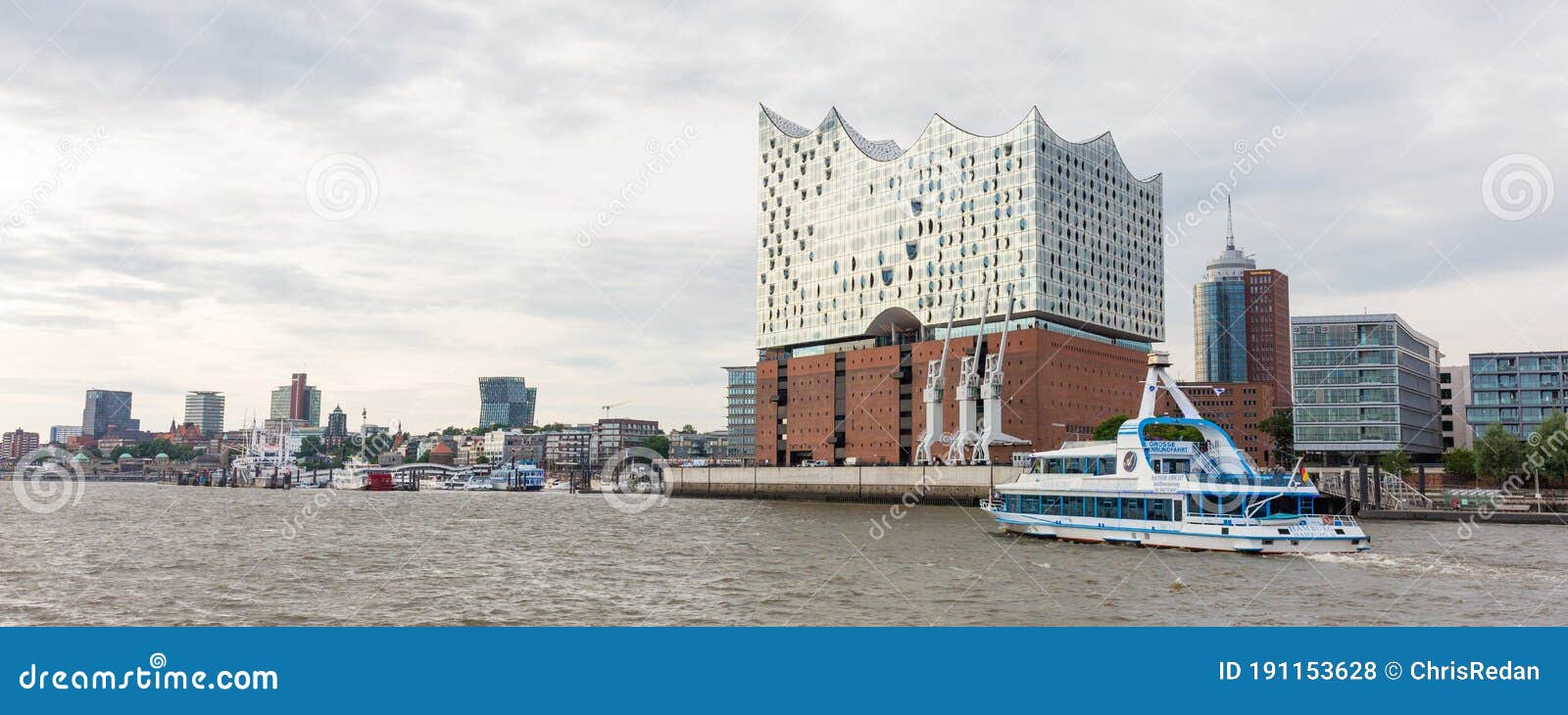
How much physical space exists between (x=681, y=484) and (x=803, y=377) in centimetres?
2122

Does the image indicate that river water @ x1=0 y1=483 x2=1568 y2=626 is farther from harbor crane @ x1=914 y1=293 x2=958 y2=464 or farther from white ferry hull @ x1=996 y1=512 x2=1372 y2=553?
harbor crane @ x1=914 y1=293 x2=958 y2=464

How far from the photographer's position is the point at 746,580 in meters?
35.8

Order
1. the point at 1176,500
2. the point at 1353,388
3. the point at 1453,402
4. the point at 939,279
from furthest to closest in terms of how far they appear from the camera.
Result: 1. the point at 1453,402
2. the point at 939,279
3. the point at 1353,388
4. the point at 1176,500

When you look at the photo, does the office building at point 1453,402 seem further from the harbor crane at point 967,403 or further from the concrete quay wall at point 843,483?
the concrete quay wall at point 843,483

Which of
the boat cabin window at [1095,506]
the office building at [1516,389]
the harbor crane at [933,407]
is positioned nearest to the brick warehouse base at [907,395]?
the harbor crane at [933,407]

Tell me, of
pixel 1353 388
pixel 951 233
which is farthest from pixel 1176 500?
pixel 1353 388

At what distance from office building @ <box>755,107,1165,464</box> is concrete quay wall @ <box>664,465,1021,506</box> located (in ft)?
22.3

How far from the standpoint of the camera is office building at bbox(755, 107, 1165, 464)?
117m

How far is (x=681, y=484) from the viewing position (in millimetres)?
140250

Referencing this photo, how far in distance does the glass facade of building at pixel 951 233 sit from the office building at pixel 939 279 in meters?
0.21

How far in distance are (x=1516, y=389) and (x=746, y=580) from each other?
119 m

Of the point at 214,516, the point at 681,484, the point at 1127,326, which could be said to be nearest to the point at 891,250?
the point at 1127,326

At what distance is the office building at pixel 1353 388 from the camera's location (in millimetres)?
118312

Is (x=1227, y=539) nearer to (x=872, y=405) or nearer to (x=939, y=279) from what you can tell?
(x=939, y=279)
